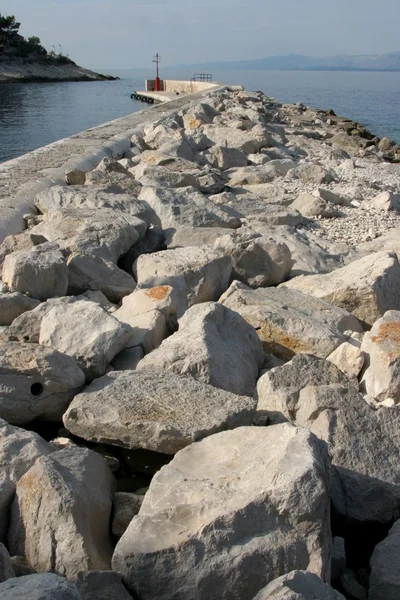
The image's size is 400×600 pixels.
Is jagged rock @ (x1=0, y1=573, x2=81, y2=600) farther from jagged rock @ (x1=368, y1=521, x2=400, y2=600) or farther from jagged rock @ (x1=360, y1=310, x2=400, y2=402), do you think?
jagged rock @ (x1=360, y1=310, x2=400, y2=402)

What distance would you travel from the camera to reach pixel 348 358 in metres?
3.39

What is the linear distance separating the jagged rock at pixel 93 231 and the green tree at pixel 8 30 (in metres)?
66.4

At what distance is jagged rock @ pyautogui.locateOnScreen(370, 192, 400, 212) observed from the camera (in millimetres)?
7398

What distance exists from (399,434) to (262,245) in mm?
2406

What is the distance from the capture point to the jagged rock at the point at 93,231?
15.0 feet

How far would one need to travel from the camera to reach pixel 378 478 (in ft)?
8.23

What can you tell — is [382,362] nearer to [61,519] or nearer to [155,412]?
[155,412]

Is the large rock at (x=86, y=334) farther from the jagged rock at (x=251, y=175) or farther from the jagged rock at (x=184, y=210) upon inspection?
the jagged rock at (x=251, y=175)

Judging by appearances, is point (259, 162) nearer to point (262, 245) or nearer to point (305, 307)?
point (262, 245)

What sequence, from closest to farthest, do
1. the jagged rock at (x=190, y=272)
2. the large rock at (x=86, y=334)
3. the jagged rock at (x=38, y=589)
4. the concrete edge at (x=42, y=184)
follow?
the jagged rock at (x=38, y=589)
the large rock at (x=86, y=334)
the jagged rock at (x=190, y=272)
the concrete edge at (x=42, y=184)

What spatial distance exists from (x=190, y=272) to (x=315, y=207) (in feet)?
10.8

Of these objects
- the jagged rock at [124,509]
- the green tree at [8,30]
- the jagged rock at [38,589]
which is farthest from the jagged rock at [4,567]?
the green tree at [8,30]

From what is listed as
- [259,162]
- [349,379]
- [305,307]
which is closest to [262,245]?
[305,307]

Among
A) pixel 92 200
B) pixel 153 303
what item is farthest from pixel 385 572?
pixel 92 200
